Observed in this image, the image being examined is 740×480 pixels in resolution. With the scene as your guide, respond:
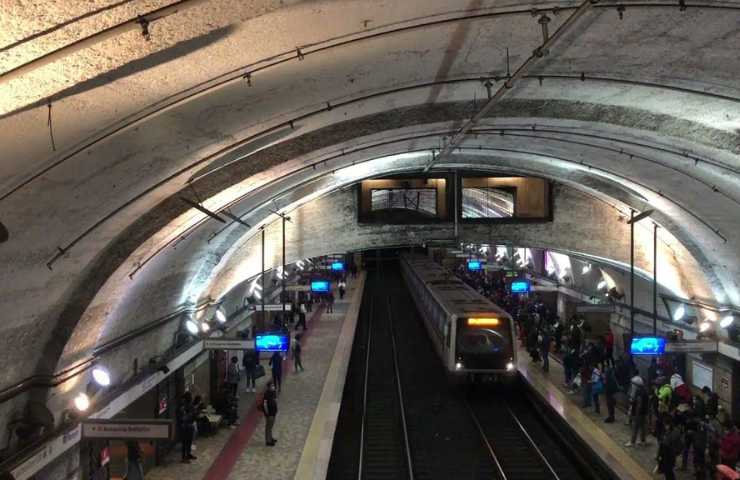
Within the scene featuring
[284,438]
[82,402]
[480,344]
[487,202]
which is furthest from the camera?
[487,202]

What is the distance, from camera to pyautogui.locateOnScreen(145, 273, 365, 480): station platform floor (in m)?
10.7

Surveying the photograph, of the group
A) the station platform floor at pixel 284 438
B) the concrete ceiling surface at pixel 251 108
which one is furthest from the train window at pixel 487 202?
the concrete ceiling surface at pixel 251 108

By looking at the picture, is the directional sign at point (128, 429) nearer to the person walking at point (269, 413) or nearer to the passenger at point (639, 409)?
the person walking at point (269, 413)

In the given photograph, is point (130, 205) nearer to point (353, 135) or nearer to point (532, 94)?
point (353, 135)

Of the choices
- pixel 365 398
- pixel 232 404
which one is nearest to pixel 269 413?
pixel 232 404

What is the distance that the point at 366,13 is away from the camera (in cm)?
461

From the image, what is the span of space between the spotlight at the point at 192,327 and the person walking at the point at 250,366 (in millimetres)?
2632

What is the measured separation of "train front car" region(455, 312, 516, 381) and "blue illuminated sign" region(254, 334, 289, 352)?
13.3ft

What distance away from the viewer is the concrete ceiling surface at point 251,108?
4.08 metres

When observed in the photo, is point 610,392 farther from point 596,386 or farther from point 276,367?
point 276,367

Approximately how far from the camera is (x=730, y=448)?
9.22 meters

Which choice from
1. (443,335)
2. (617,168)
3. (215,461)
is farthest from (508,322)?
(215,461)

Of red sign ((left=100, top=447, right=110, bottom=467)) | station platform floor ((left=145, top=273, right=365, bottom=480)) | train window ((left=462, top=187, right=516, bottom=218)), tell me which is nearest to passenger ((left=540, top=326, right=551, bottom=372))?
station platform floor ((left=145, top=273, right=365, bottom=480))

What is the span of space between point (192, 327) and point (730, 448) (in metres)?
10.2
